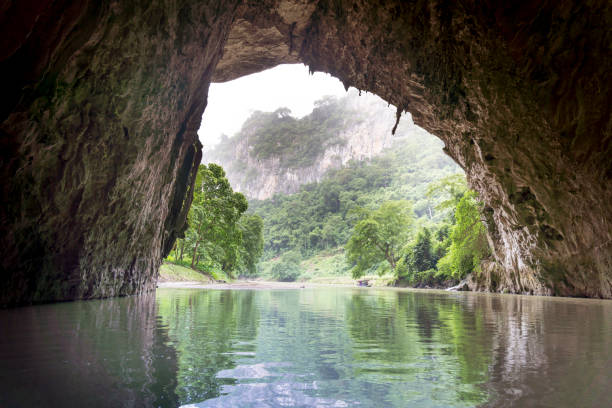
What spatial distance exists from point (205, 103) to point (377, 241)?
33124 millimetres

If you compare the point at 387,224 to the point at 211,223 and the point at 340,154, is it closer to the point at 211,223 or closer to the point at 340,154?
the point at 211,223

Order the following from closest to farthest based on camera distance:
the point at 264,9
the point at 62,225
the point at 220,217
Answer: the point at 62,225 < the point at 264,9 < the point at 220,217

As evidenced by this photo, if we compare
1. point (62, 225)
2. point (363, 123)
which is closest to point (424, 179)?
point (363, 123)

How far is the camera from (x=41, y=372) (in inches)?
91.2

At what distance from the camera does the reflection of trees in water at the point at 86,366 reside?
183 centimetres

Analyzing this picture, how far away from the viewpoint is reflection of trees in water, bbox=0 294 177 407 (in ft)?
5.99

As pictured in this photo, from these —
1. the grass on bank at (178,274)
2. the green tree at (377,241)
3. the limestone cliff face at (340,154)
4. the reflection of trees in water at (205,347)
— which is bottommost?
the grass on bank at (178,274)

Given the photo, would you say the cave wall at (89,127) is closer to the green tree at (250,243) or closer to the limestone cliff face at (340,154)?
the green tree at (250,243)

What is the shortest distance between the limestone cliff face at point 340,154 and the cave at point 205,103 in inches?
4477

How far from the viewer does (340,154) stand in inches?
5561

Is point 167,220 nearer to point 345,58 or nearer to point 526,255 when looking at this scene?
point 345,58

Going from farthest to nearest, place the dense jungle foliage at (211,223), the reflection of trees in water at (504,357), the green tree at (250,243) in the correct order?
the green tree at (250,243) → the dense jungle foliage at (211,223) → the reflection of trees in water at (504,357)

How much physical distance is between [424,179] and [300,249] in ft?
107

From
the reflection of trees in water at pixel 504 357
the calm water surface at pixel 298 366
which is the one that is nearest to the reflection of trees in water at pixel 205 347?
the calm water surface at pixel 298 366
